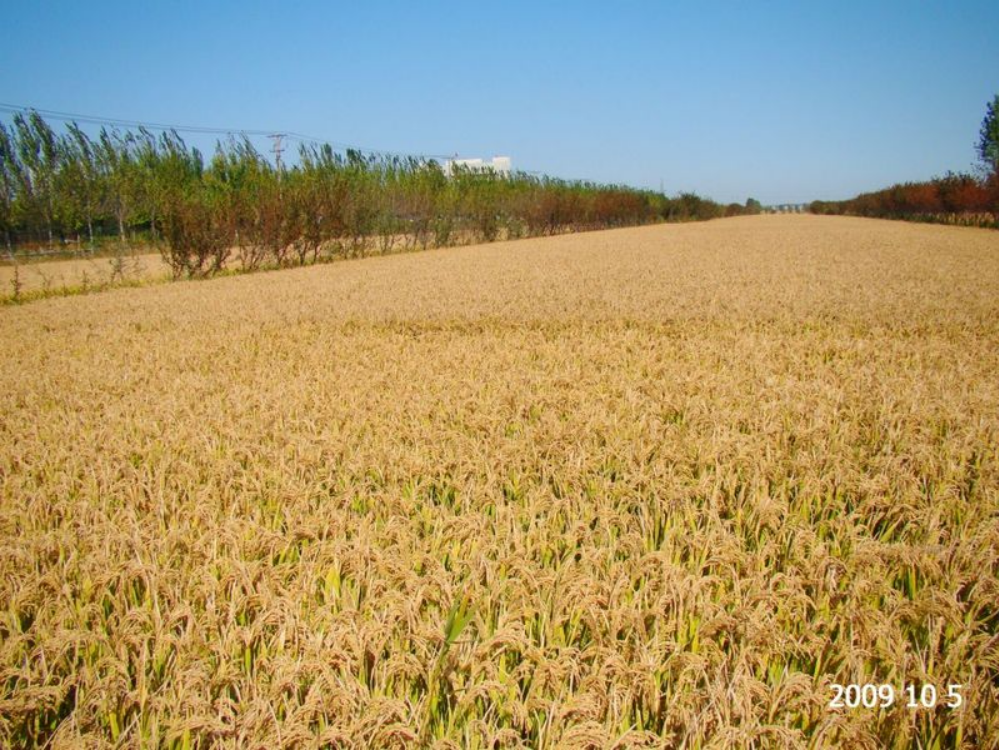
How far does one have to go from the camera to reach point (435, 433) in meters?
3.72

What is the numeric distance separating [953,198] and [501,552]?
69.9m

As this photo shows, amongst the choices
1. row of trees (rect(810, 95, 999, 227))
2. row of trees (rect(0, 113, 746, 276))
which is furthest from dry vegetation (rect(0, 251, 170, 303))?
row of trees (rect(810, 95, 999, 227))

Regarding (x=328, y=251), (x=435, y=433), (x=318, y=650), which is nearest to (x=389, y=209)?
(x=328, y=251)

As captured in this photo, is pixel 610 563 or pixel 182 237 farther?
pixel 182 237

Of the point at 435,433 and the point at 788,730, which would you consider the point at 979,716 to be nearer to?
the point at 788,730

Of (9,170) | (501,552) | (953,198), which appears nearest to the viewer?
(501,552)

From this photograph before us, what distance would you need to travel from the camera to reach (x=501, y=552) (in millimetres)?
2201

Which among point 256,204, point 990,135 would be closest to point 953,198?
point 990,135

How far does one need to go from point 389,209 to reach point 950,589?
106 feet

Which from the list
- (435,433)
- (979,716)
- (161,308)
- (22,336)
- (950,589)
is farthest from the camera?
(161,308)

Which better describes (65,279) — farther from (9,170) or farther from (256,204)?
(9,170)

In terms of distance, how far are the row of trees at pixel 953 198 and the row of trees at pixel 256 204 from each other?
1244 inches

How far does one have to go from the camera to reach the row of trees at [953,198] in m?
50.5

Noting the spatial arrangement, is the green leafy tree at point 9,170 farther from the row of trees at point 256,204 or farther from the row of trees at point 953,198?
the row of trees at point 953,198
